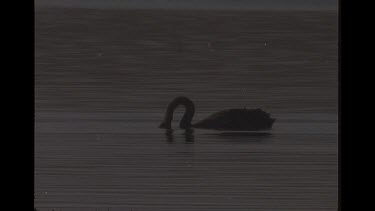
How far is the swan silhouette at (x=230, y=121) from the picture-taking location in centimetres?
1557

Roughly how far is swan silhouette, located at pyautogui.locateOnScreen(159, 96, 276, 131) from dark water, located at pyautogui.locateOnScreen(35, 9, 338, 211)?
18 centimetres

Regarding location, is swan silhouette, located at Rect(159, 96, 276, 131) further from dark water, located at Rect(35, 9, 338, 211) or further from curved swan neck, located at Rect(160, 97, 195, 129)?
dark water, located at Rect(35, 9, 338, 211)

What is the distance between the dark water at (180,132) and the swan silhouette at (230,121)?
177 millimetres

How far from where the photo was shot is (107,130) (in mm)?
15242

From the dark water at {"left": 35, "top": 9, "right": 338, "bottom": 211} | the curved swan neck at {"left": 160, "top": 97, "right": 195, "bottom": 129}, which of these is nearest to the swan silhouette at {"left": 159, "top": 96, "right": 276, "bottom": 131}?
the curved swan neck at {"left": 160, "top": 97, "right": 195, "bottom": 129}

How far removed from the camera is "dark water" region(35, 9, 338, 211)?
30.5 feet

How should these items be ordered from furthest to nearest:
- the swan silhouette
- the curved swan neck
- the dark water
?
1. the curved swan neck
2. the swan silhouette
3. the dark water

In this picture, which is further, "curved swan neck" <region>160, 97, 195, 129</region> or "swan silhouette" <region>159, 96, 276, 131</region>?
"curved swan neck" <region>160, 97, 195, 129</region>

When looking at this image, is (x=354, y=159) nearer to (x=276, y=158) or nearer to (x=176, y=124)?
(x=276, y=158)

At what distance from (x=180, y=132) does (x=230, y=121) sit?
0.68 metres

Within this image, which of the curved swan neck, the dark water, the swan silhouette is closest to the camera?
the dark water

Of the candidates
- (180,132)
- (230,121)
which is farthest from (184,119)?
(230,121)
